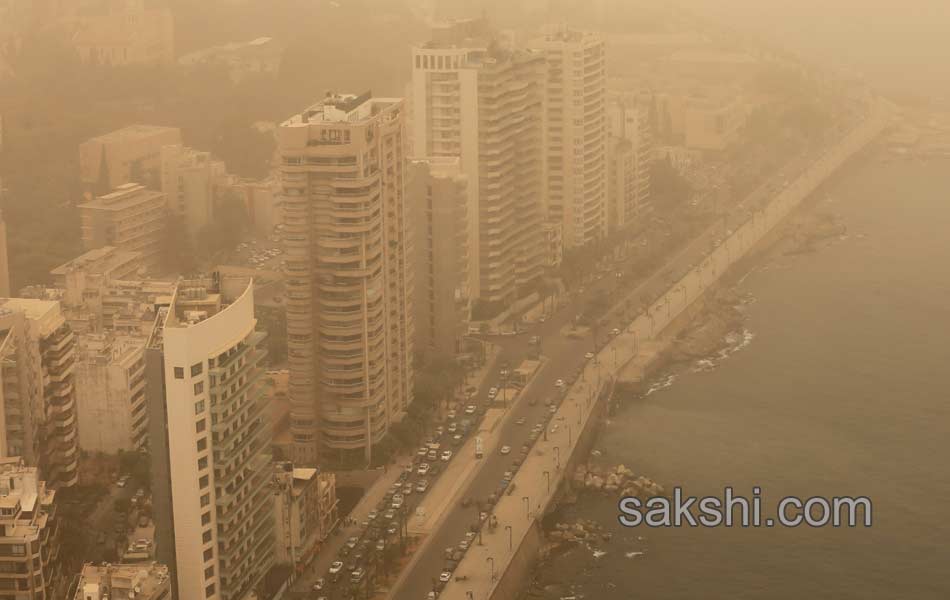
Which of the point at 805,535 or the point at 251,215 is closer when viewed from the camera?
the point at 805,535

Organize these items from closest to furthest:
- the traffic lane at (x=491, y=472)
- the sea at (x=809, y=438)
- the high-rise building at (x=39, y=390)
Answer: the traffic lane at (x=491, y=472), the sea at (x=809, y=438), the high-rise building at (x=39, y=390)

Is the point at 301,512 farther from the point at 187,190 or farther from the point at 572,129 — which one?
the point at 187,190

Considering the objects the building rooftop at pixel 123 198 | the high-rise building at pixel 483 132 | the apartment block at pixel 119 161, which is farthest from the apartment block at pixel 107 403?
the apartment block at pixel 119 161

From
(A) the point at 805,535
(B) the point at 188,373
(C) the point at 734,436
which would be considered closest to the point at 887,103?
(C) the point at 734,436

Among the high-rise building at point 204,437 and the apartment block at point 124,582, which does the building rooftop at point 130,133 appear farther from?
the apartment block at point 124,582

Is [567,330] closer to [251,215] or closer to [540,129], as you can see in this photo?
[540,129]

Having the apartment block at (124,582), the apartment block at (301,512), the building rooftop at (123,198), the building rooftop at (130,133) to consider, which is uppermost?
the building rooftop at (130,133)

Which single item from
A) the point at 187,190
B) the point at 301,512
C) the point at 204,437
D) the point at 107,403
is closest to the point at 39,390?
the point at 107,403
